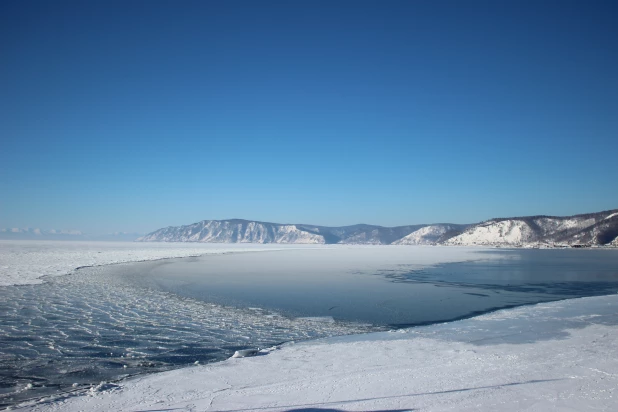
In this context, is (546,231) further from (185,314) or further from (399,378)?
(399,378)

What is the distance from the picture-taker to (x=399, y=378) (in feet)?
17.7

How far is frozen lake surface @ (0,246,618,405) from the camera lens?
6.19 metres

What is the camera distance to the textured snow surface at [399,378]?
452cm

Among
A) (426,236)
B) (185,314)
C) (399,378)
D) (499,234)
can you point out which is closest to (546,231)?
(499,234)

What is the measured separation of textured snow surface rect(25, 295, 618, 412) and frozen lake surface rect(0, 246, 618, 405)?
91cm

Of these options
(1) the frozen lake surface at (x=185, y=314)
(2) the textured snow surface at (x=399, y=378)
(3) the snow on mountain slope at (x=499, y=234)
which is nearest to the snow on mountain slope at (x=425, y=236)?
(3) the snow on mountain slope at (x=499, y=234)

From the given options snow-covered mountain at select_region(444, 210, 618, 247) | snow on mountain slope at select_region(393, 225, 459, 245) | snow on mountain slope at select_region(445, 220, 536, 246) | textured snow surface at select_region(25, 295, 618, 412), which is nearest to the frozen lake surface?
textured snow surface at select_region(25, 295, 618, 412)

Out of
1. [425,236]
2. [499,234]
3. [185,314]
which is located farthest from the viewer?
[425,236]

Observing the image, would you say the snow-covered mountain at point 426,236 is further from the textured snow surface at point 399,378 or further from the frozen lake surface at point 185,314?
the textured snow surface at point 399,378

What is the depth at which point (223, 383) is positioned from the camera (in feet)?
17.1

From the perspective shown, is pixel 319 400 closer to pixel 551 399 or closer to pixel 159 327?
pixel 551 399

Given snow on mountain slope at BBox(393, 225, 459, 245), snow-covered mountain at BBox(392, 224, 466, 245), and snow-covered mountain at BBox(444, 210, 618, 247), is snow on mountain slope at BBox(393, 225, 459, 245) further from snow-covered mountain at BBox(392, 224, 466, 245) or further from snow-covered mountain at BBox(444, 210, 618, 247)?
snow-covered mountain at BBox(444, 210, 618, 247)

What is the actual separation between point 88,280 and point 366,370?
50.5 ft

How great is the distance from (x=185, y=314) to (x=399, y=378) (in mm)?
6614
